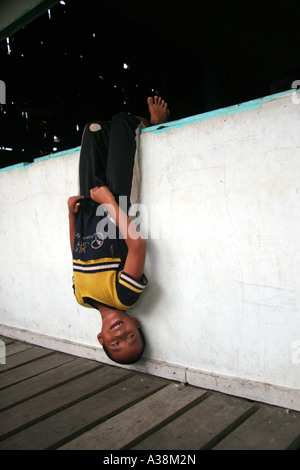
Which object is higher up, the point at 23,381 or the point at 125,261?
the point at 125,261

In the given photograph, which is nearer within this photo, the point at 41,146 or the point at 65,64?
the point at 65,64

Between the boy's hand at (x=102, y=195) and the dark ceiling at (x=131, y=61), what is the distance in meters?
2.84

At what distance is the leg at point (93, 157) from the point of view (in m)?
2.08

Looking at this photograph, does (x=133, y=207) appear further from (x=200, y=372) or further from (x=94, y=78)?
(x=94, y=78)

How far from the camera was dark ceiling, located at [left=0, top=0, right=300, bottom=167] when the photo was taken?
4305 mm

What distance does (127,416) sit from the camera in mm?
1643

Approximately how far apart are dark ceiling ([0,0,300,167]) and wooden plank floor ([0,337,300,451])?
12.1 feet

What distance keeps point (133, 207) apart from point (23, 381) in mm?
1214

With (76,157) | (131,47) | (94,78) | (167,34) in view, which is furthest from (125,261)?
(94,78)

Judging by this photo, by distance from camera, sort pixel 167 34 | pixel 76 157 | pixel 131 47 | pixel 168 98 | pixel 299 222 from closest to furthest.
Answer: pixel 299 222
pixel 76 157
pixel 167 34
pixel 131 47
pixel 168 98

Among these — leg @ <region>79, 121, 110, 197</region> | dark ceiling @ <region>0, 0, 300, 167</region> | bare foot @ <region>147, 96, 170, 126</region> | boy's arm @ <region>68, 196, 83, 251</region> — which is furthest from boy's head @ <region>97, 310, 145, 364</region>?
dark ceiling @ <region>0, 0, 300, 167</region>

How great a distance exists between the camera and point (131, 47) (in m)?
5.48

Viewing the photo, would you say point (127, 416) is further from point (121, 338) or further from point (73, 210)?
point (73, 210)

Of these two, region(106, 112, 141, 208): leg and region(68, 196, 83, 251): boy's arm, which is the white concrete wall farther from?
region(68, 196, 83, 251): boy's arm
